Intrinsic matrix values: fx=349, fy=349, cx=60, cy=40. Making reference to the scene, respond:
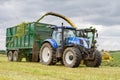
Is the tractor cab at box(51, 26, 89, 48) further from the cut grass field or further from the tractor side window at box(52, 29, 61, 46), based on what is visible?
the cut grass field

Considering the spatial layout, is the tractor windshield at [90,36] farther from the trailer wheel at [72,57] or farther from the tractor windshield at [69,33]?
the trailer wheel at [72,57]

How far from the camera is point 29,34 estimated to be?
22.9 m

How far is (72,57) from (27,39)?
587cm

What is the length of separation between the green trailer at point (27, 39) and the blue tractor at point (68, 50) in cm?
196

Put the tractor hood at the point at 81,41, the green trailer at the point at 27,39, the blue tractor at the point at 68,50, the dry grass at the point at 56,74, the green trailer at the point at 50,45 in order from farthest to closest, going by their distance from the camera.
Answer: the green trailer at the point at 27,39, the tractor hood at the point at 81,41, the green trailer at the point at 50,45, the blue tractor at the point at 68,50, the dry grass at the point at 56,74

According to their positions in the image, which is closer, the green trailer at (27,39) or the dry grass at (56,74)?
the dry grass at (56,74)

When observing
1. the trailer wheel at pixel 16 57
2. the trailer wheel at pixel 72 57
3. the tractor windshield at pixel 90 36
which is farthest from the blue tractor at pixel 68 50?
the trailer wheel at pixel 16 57

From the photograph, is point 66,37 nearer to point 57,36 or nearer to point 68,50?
point 57,36

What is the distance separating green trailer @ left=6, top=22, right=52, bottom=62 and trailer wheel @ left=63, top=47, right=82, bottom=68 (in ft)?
13.8

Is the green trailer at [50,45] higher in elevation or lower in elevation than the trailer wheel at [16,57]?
higher

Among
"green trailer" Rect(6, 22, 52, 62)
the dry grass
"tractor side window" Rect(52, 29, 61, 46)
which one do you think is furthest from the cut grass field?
"green trailer" Rect(6, 22, 52, 62)

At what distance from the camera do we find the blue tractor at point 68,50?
18.1 meters

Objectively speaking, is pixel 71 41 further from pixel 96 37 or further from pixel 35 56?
pixel 35 56

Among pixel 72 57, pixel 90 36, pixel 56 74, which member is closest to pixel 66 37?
pixel 90 36
